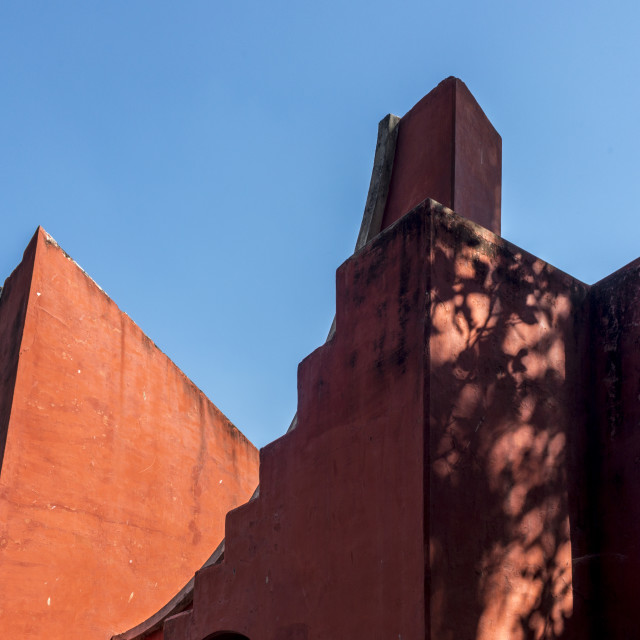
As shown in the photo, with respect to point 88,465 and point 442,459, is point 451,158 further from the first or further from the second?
point 88,465

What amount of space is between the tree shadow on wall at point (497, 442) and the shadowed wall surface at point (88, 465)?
13.3 feet

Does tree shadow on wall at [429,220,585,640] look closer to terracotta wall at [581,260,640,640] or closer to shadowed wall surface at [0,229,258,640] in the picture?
terracotta wall at [581,260,640,640]

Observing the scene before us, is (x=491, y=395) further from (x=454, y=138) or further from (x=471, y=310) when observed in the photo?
(x=454, y=138)

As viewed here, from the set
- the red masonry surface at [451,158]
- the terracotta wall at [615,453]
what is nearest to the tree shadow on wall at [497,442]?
the terracotta wall at [615,453]

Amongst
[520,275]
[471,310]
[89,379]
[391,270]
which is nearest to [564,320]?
[520,275]

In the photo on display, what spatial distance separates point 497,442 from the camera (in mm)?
4789

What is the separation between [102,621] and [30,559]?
866mm

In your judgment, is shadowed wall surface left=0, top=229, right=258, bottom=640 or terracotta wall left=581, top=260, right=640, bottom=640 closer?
terracotta wall left=581, top=260, right=640, bottom=640

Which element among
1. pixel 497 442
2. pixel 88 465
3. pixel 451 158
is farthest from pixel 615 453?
pixel 88 465

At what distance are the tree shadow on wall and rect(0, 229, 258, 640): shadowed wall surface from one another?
407cm

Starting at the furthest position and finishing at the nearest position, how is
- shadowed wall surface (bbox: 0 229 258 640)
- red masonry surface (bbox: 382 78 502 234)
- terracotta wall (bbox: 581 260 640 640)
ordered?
shadowed wall surface (bbox: 0 229 258 640) → red masonry surface (bbox: 382 78 502 234) → terracotta wall (bbox: 581 260 640 640)

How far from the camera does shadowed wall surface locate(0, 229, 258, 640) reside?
7293 millimetres

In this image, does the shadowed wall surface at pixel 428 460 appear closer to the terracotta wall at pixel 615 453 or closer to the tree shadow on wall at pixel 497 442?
the tree shadow on wall at pixel 497 442

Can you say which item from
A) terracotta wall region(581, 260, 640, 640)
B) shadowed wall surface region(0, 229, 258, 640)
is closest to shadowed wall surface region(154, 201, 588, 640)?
terracotta wall region(581, 260, 640, 640)
